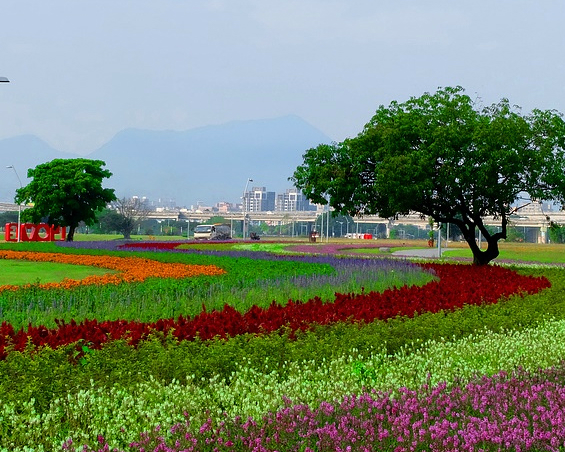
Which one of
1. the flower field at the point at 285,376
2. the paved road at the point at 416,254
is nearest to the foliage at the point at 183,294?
the flower field at the point at 285,376

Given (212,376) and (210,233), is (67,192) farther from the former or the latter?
(212,376)

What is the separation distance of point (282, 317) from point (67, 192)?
149ft

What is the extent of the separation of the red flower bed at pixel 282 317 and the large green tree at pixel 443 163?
5201mm

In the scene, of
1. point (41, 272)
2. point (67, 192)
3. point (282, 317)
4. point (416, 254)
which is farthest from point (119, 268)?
point (67, 192)

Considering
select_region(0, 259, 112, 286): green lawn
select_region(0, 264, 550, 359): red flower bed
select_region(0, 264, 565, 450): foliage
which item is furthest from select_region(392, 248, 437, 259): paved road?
select_region(0, 264, 565, 450): foliage

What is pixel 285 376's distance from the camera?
676 centimetres

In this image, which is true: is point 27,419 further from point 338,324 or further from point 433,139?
point 433,139

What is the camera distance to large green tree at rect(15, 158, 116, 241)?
5131 cm

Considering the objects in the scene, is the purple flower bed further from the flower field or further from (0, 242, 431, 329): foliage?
(0, 242, 431, 329): foliage

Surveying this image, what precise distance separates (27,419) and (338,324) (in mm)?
4617

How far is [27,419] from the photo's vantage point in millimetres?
4902

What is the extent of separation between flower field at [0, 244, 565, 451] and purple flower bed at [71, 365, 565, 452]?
0.05ft

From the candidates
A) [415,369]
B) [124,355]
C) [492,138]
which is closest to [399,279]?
[492,138]

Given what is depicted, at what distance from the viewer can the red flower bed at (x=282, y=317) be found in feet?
24.5
